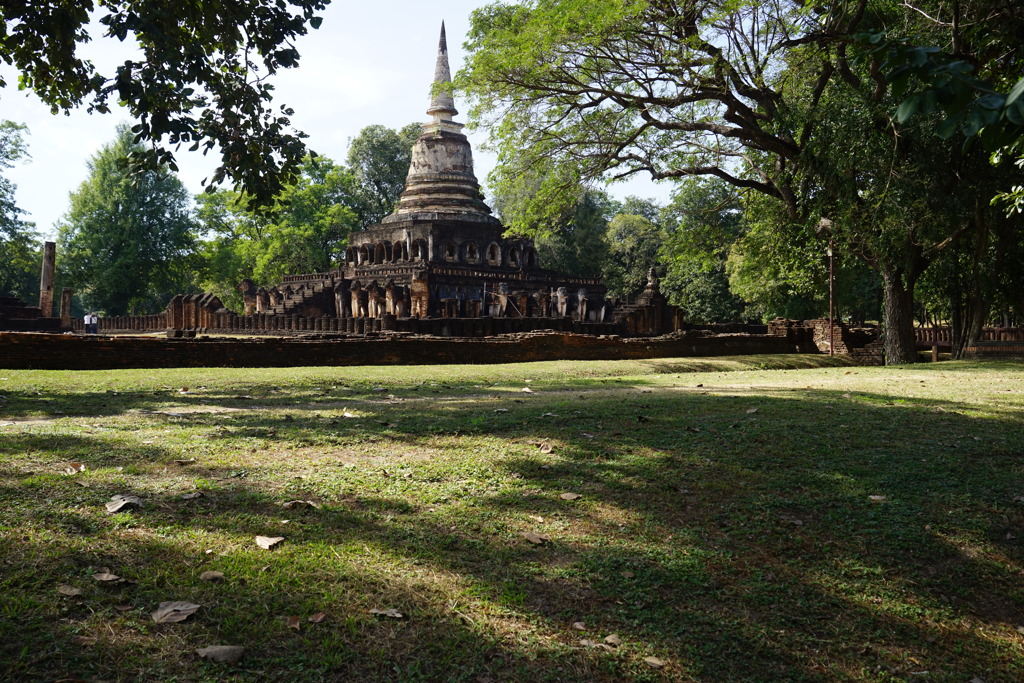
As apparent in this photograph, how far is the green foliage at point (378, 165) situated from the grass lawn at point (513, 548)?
4788 centimetres

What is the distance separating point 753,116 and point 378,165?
136 feet

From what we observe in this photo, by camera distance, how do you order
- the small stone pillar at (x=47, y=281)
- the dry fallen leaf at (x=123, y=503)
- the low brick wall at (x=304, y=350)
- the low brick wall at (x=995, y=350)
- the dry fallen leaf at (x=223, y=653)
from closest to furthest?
1. the dry fallen leaf at (x=223, y=653)
2. the dry fallen leaf at (x=123, y=503)
3. the low brick wall at (x=304, y=350)
4. the low brick wall at (x=995, y=350)
5. the small stone pillar at (x=47, y=281)

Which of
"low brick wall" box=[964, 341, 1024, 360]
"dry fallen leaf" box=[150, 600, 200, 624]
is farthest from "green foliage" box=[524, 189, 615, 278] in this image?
A: "dry fallen leaf" box=[150, 600, 200, 624]

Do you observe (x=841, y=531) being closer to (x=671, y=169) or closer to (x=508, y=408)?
(x=508, y=408)

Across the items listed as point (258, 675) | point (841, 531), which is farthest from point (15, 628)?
point (841, 531)

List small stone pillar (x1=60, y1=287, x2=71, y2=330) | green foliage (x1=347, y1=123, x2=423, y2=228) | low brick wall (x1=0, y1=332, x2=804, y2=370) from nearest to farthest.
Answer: low brick wall (x1=0, y1=332, x2=804, y2=370), small stone pillar (x1=60, y1=287, x2=71, y2=330), green foliage (x1=347, y1=123, x2=423, y2=228)

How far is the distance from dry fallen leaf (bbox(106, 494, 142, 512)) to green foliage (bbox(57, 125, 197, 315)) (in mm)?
41569

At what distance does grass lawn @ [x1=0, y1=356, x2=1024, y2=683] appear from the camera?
8.34 feet

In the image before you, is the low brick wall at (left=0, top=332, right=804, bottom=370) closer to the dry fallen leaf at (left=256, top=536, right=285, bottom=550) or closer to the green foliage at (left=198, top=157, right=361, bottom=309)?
the dry fallen leaf at (left=256, top=536, right=285, bottom=550)

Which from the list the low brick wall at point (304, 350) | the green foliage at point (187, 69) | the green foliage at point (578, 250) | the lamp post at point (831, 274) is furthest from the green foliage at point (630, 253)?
the green foliage at point (187, 69)

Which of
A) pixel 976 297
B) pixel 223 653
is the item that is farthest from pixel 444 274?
pixel 223 653

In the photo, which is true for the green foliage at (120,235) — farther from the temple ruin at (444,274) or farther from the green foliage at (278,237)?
the temple ruin at (444,274)

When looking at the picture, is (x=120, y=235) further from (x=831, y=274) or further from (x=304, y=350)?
(x=831, y=274)

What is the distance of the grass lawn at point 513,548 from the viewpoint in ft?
8.34
